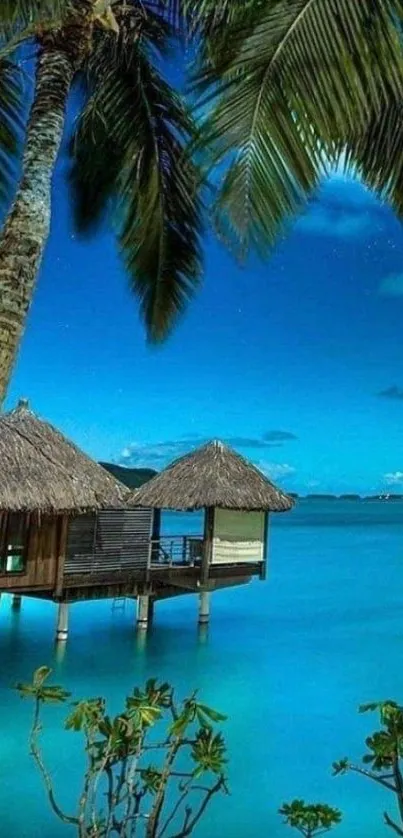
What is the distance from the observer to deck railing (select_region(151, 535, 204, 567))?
1133 cm

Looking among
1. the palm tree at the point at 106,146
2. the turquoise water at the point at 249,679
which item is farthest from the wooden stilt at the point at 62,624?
the palm tree at the point at 106,146

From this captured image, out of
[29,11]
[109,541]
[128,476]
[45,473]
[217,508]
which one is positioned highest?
[128,476]

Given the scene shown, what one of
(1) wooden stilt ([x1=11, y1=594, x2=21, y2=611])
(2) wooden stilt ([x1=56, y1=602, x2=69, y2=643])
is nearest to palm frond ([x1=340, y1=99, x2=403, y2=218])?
(2) wooden stilt ([x1=56, y1=602, x2=69, y2=643])

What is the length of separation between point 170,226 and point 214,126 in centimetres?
242

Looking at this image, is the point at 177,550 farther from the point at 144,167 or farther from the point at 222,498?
the point at 144,167

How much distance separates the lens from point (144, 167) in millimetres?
4832

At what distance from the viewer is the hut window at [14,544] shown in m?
9.19

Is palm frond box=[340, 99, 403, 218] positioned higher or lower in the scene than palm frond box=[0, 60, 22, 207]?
lower

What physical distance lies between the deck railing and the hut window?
2.38m

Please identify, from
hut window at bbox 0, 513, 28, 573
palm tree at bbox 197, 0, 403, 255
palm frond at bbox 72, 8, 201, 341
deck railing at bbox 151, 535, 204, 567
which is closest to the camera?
palm tree at bbox 197, 0, 403, 255

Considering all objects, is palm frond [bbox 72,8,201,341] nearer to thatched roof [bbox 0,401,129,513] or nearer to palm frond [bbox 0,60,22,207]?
palm frond [bbox 0,60,22,207]

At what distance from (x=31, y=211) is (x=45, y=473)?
653 centimetres

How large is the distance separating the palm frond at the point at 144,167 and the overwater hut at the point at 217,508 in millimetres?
5864

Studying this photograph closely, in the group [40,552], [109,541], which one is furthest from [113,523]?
[40,552]
